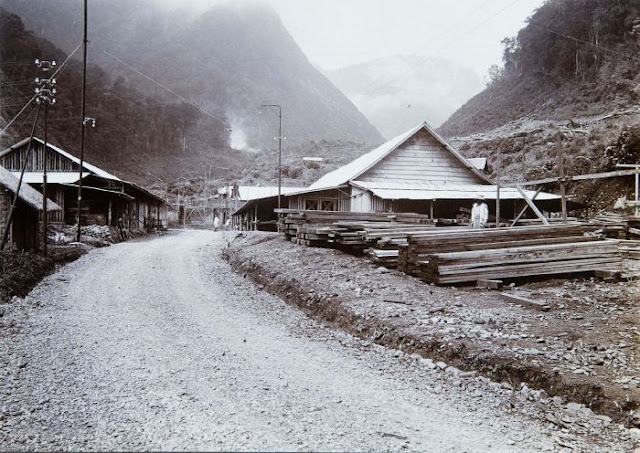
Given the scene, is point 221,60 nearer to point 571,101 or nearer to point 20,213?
point 571,101

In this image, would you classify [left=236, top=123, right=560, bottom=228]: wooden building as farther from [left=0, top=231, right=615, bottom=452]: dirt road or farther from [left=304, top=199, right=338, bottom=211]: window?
[left=0, top=231, right=615, bottom=452]: dirt road

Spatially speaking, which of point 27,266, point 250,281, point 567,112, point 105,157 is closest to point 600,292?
point 250,281

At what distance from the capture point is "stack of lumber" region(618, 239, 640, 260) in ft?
38.3

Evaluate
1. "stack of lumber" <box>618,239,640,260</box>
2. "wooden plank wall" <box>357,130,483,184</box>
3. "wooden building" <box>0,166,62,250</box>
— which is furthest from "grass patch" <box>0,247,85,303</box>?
"wooden plank wall" <box>357,130,483,184</box>

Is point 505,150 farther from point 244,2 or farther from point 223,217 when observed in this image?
point 223,217

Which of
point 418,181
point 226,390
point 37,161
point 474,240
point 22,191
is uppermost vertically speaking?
point 37,161

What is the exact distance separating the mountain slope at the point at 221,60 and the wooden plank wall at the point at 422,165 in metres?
13.0

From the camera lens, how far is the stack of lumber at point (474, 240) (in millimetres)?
9688

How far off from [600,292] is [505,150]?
31.1 m

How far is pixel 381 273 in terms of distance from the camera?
10836mm

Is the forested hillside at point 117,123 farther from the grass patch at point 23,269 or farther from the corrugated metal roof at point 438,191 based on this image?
the corrugated metal roof at point 438,191

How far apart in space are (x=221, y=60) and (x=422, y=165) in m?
50.1

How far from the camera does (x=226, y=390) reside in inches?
200

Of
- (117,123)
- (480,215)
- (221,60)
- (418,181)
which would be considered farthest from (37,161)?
(221,60)
